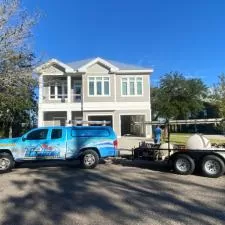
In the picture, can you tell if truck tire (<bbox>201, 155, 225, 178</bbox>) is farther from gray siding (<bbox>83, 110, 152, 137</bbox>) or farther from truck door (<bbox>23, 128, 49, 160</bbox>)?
gray siding (<bbox>83, 110, 152, 137</bbox>)

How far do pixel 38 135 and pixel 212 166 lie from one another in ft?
24.5

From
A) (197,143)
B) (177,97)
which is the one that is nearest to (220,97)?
(197,143)

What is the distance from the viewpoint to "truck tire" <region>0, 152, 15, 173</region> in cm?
1488

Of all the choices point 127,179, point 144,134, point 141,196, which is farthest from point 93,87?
point 141,196

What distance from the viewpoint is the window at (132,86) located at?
34.1 meters

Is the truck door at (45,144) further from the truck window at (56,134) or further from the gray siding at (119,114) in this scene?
the gray siding at (119,114)

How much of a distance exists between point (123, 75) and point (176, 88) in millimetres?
24525

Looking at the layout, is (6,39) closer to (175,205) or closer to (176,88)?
(175,205)

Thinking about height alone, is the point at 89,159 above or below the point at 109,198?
above

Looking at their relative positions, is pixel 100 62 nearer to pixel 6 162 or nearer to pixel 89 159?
pixel 89 159

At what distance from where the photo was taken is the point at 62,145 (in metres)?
15.5

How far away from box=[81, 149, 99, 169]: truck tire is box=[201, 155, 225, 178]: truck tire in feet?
15.3

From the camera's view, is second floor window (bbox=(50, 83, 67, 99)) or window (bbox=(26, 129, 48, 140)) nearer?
window (bbox=(26, 129, 48, 140))

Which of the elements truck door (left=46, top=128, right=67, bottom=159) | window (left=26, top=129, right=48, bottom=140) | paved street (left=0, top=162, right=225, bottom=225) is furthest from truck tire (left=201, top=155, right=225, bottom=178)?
window (left=26, top=129, right=48, bottom=140)
